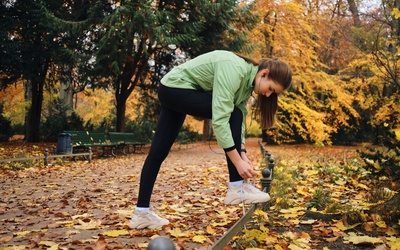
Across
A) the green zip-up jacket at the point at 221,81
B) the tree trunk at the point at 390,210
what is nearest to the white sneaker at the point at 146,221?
the green zip-up jacket at the point at 221,81

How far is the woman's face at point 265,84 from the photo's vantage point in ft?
9.43

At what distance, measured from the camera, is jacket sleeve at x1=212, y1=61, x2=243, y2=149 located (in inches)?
102

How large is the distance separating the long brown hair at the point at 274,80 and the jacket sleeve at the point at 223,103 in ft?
1.15

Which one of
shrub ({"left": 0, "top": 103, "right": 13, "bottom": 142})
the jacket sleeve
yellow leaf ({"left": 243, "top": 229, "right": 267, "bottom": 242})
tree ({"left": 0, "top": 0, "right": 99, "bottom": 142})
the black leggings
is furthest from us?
shrub ({"left": 0, "top": 103, "right": 13, "bottom": 142})

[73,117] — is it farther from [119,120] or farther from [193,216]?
[193,216]

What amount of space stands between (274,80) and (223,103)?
53cm

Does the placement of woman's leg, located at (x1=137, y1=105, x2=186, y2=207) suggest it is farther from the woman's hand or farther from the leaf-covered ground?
the woman's hand

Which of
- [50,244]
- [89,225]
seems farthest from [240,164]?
[89,225]

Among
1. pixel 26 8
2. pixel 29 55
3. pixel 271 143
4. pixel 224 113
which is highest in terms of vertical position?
pixel 26 8

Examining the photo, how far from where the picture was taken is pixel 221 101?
2.59 metres

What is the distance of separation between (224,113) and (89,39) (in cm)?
1567

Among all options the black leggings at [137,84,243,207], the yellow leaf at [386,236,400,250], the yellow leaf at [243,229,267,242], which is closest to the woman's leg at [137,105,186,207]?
the black leggings at [137,84,243,207]

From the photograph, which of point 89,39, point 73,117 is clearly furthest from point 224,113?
point 73,117

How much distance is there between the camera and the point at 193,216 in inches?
157
